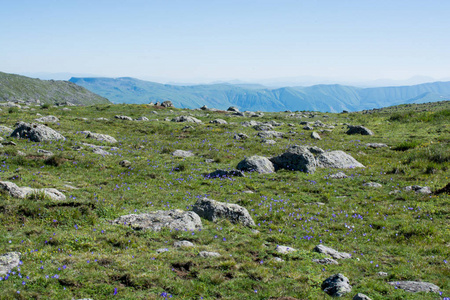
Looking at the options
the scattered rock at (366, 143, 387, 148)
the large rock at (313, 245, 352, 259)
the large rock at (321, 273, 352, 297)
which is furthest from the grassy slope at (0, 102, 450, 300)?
the scattered rock at (366, 143, 387, 148)

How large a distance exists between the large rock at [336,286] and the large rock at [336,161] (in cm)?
1536

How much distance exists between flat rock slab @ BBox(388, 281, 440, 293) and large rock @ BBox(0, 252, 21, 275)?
362 inches

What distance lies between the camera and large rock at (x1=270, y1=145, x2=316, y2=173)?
20.6m

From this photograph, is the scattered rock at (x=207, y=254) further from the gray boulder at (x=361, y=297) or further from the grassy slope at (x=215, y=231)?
the gray boulder at (x=361, y=297)

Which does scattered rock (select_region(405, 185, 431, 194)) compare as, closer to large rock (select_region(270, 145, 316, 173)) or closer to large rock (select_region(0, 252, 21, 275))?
large rock (select_region(270, 145, 316, 173))

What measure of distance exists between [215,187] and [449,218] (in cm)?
1062

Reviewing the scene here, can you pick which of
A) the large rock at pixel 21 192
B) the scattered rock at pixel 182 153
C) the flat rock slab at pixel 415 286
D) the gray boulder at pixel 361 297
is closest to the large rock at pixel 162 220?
the large rock at pixel 21 192

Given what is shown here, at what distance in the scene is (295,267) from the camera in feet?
27.6

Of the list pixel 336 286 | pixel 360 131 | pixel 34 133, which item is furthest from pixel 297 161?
pixel 360 131

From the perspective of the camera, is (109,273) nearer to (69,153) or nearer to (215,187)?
(215,187)

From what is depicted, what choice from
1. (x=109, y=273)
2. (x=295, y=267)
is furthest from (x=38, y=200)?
(x=295, y=267)

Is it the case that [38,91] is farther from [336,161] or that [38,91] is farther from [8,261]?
[8,261]

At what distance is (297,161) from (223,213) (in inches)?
415

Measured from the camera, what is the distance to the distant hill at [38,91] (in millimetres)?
134575
